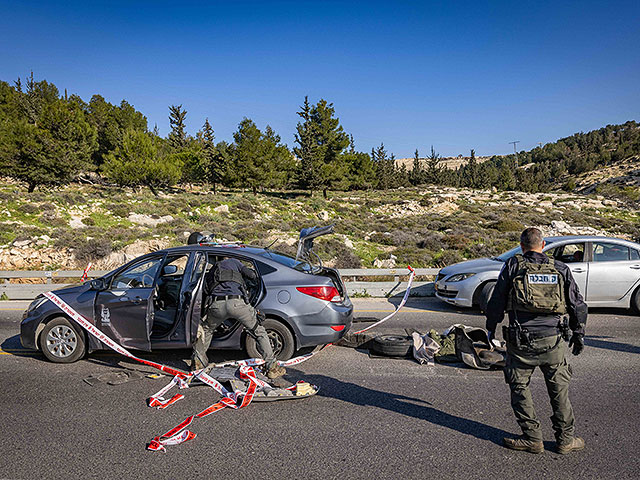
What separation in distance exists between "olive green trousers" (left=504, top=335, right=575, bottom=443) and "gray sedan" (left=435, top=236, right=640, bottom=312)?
442cm

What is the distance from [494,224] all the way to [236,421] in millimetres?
26142

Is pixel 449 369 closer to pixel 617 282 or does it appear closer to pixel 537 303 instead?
pixel 537 303

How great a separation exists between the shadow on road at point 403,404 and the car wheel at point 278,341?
16.4 inches

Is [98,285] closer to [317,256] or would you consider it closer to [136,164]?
[317,256]

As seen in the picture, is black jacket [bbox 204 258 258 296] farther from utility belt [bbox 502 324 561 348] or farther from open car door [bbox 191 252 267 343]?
utility belt [bbox 502 324 561 348]

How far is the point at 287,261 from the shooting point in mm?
5867

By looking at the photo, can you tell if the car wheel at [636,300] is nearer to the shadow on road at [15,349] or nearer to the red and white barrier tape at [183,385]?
the red and white barrier tape at [183,385]

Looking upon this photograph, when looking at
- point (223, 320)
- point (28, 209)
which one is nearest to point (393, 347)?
point (223, 320)

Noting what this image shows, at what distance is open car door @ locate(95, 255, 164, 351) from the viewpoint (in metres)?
5.34

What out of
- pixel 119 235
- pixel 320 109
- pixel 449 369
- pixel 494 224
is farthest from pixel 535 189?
pixel 449 369

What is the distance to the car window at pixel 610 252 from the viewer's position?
796cm

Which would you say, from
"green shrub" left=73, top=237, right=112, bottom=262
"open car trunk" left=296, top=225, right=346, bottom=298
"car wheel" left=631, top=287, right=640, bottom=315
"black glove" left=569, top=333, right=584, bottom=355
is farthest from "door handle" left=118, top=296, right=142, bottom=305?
"green shrub" left=73, top=237, right=112, bottom=262

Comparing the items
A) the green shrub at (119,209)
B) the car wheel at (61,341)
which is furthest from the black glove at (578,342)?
the green shrub at (119,209)

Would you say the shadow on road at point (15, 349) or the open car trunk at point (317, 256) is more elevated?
the open car trunk at point (317, 256)
